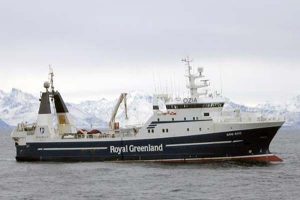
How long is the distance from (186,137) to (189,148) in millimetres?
1071

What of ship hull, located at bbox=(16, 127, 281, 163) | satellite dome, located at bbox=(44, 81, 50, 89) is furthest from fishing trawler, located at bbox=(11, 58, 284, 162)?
satellite dome, located at bbox=(44, 81, 50, 89)

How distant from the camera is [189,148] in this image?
58875mm

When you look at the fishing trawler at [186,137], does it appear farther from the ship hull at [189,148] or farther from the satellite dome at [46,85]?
the satellite dome at [46,85]

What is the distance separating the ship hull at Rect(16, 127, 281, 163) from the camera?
58.2 m

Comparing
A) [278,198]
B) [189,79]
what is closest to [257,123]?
[189,79]

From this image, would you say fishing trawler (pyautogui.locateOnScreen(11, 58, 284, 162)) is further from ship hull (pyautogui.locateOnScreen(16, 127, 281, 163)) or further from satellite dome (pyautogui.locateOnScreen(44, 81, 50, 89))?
satellite dome (pyautogui.locateOnScreen(44, 81, 50, 89))

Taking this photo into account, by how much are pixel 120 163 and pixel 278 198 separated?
23.0 metres

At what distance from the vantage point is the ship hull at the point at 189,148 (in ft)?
191

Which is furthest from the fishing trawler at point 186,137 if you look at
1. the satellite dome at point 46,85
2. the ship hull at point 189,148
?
the satellite dome at point 46,85

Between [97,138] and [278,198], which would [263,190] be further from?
[97,138]

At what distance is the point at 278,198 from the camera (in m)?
41.0

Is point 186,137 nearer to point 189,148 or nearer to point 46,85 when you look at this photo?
point 189,148

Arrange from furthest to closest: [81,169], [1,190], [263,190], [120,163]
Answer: [120,163] < [81,169] < [1,190] < [263,190]

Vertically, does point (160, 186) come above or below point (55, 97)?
below
